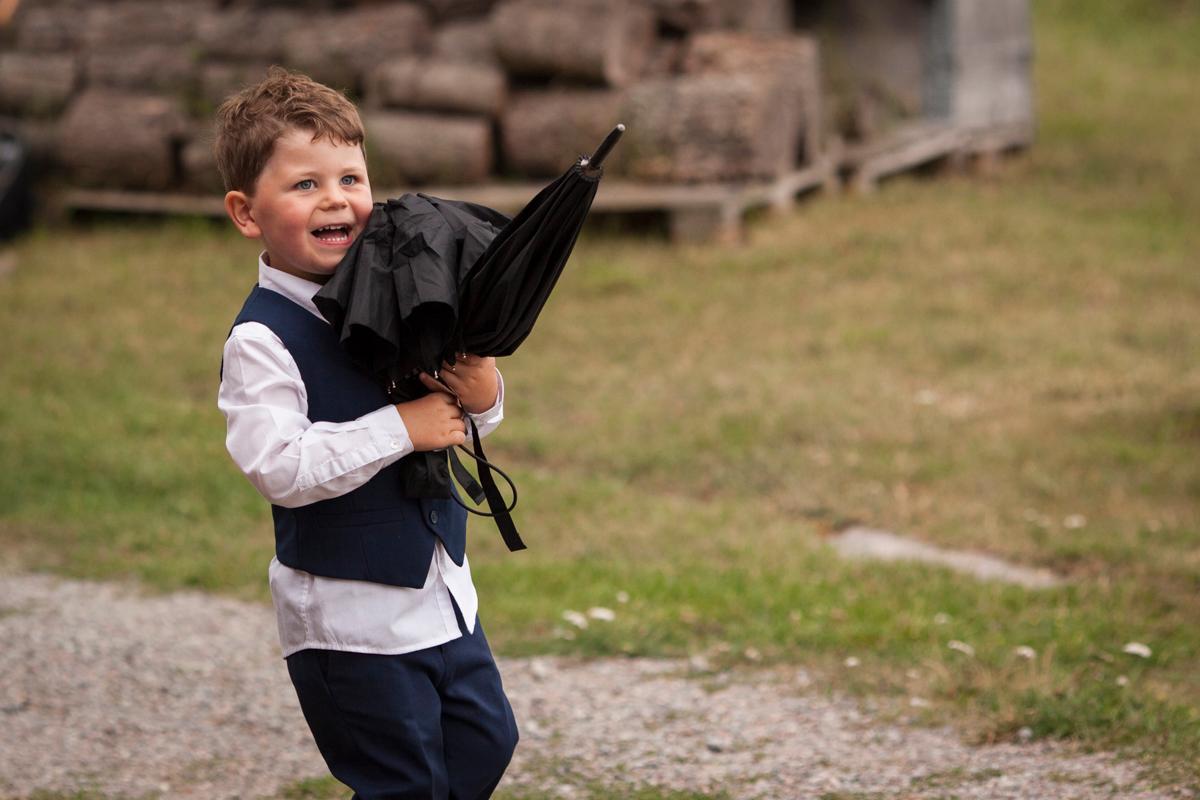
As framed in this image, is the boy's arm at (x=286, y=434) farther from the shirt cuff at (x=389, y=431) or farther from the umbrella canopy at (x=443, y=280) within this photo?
the umbrella canopy at (x=443, y=280)

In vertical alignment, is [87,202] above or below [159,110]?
below

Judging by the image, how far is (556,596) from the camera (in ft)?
16.0

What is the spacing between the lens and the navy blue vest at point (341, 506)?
2.45m

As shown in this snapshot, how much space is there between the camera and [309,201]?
2.44 m

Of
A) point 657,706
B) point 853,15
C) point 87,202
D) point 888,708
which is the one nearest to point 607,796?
point 657,706

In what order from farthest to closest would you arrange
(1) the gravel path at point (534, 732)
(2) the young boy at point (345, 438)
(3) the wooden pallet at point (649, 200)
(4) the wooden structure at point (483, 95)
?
(4) the wooden structure at point (483, 95), (3) the wooden pallet at point (649, 200), (1) the gravel path at point (534, 732), (2) the young boy at point (345, 438)

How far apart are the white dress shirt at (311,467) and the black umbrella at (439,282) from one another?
4.0 inches

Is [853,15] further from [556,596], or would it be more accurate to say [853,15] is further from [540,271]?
[540,271]

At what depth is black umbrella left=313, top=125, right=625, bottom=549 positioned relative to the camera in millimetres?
2346

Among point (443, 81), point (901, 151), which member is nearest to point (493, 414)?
point (443, 81)

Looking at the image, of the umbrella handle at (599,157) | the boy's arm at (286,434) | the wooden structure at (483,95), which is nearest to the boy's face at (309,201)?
the boy's arm at (286,434)

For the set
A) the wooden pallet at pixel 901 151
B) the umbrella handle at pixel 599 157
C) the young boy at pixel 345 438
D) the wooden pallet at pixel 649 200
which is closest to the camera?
the umbrella handle at pixel 599 157

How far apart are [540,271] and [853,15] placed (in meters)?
12.1

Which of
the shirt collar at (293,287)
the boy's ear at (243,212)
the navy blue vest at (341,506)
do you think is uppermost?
the boy's ear at (243,212)
